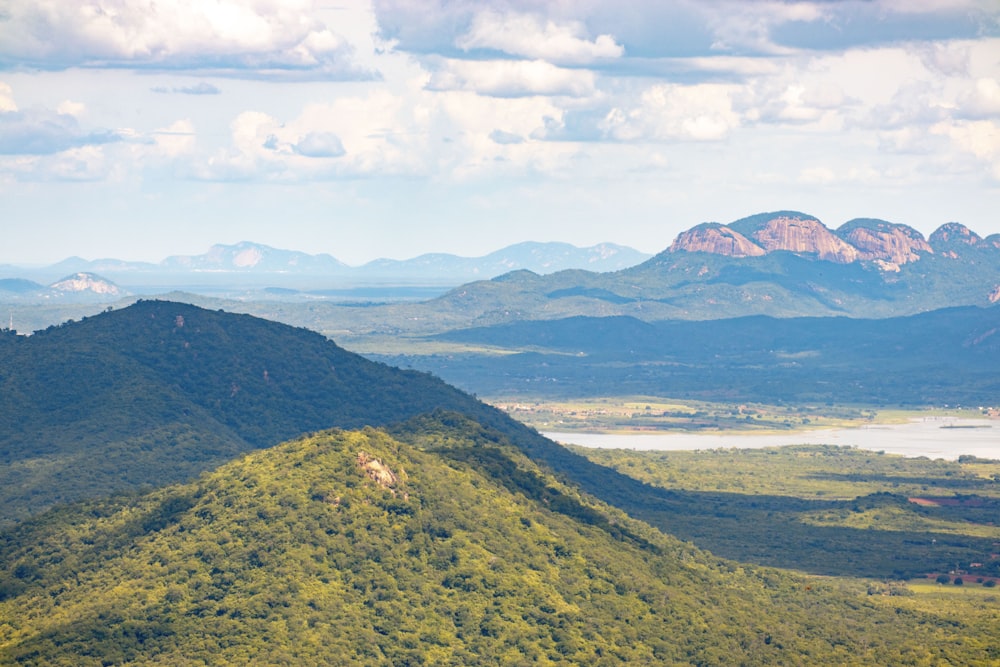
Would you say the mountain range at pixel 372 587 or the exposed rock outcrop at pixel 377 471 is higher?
the exposed rock outcrop at pixel 377 471

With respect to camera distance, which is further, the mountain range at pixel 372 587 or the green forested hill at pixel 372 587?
the mountain range at pixel 372 587

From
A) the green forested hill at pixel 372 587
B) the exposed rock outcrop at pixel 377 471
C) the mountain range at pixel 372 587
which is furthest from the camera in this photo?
the exposed rock outcrop at pixel 377 471

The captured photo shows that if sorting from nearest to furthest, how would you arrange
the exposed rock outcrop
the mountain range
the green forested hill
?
1. the green forested hill
2. the mountain range
3. the exposed rock outcrop

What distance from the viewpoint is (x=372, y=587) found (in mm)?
162625

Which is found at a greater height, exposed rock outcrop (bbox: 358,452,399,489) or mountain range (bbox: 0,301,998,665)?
exposed rock outcrop (bbox: 358,452,399,489)

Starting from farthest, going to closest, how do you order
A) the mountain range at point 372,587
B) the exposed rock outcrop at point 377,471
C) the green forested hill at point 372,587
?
the exposed rock outcrop at point 377,471 < the mountain range at point 372,587 < the green forested hill at point 372,587

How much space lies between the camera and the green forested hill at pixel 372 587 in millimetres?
151875

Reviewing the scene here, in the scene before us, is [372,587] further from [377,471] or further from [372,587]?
[377,471]

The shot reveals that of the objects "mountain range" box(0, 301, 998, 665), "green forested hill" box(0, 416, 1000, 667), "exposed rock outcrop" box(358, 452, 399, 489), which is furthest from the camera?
"exposed rock outcrop" box(358, 452, 399, 489)

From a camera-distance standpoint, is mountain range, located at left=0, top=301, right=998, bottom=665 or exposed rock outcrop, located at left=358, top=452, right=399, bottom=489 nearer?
mountain range, located at left=0, top=301, right=998, bottom=665

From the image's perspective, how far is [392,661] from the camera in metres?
152

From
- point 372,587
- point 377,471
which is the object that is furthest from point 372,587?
point 377,471

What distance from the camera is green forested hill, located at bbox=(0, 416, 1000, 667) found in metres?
152

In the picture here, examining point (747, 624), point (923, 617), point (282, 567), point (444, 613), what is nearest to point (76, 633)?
point (282, 567)
